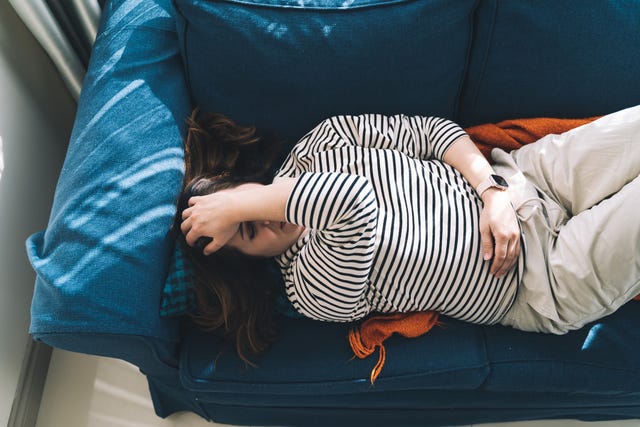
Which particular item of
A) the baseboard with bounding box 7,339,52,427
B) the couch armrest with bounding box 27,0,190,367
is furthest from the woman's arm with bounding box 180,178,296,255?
the baseboard with bounding box 7,339,52,427

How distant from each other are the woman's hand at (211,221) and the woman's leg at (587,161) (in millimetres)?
673

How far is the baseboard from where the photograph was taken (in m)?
1.39

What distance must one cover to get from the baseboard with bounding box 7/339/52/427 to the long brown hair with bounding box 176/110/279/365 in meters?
0.65

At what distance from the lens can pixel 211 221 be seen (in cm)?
97

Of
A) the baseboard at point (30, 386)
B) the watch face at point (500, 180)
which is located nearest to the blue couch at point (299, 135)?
the watch face at point (500, 180)

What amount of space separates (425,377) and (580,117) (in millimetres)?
718

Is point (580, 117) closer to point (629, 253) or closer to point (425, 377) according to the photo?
point (629, 253)

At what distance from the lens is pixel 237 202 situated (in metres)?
0.98

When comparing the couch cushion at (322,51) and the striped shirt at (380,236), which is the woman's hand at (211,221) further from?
the couch cushion at (322,51)

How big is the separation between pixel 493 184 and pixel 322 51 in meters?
0.45

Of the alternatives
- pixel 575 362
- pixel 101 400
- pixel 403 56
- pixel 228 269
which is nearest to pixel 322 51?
pixel 403 56

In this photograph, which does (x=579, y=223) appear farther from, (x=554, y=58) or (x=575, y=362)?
(x=554, y=58)

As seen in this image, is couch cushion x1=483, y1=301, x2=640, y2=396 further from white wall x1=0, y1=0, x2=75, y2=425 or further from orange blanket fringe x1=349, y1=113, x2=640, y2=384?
white wall x1=0, y1=0, x2=75, y2=425

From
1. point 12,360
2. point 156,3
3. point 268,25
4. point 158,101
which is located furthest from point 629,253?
point 12,360
